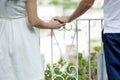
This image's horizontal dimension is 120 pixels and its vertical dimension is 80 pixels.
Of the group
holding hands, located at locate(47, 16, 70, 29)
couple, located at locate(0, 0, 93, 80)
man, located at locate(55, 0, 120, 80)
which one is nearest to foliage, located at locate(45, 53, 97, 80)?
holding hands, located at locate(47, 16, 70, 29)

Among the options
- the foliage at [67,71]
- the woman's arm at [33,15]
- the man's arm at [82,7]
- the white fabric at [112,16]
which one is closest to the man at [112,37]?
the white fabric at [112,16]

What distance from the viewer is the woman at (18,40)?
2428 mm

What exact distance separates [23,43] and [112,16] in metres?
0.55

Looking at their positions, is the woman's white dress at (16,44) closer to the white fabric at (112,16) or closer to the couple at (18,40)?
the couple at (18,40)

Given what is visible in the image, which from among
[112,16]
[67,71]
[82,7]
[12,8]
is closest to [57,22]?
[82,7]

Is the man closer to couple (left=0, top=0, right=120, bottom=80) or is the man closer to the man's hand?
couple (left=0, top=0, right=120, bottom=80)

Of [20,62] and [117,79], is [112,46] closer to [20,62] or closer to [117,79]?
[117,79]

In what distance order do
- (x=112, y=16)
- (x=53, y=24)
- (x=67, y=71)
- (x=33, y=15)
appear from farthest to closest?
(x=67, y=71) < (x=53, y=24) < (x=33, y=15) < (x=112, y=16)

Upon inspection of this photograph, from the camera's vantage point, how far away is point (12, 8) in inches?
95.5

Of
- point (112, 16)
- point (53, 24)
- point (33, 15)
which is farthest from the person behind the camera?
point (53, 24)

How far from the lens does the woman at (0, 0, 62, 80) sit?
2.43m

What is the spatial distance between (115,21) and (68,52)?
1264 mm

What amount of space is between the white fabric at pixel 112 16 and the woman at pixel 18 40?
16.0 inches

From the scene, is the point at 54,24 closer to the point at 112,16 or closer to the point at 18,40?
the point at 18,40
